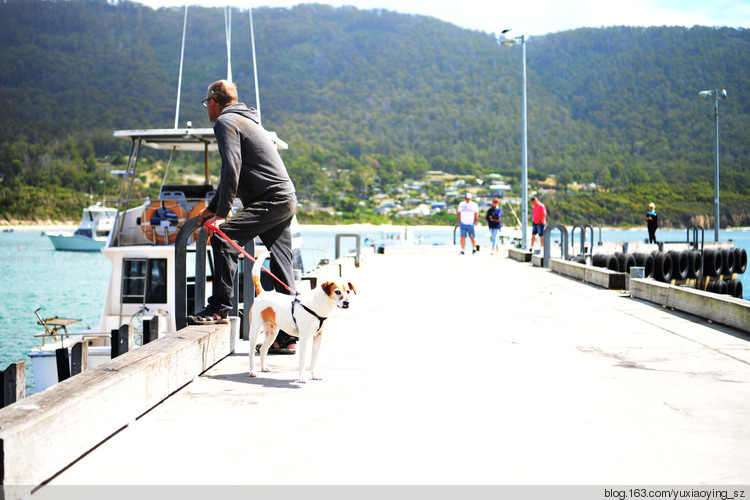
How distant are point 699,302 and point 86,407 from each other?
26.4 ft

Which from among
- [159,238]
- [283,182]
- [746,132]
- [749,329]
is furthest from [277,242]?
[746,132]

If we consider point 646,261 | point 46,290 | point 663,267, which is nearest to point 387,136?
point 46,290

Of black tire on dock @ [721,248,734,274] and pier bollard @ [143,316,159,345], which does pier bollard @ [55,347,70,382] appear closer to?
pier bollard @ [143,316,159,345]

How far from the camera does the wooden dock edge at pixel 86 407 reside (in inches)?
139

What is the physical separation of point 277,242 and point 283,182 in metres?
0.53

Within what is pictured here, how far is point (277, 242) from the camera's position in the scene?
6.91 meters

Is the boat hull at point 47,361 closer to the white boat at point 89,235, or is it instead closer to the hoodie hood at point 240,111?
the hoodie hood at point 240,111

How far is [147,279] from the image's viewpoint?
15.4 metres

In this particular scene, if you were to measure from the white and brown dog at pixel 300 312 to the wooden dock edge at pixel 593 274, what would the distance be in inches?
357

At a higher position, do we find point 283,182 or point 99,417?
point 283,182

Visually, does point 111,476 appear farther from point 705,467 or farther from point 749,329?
point 749,329

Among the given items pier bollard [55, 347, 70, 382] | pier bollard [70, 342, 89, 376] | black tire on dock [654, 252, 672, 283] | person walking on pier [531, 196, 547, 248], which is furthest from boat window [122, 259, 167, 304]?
black tire on dock [654, 252, 672, 283]

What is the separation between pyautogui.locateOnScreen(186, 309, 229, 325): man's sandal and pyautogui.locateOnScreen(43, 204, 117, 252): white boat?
103797 millimetres

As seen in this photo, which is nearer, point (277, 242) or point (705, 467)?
point (705, 467)
